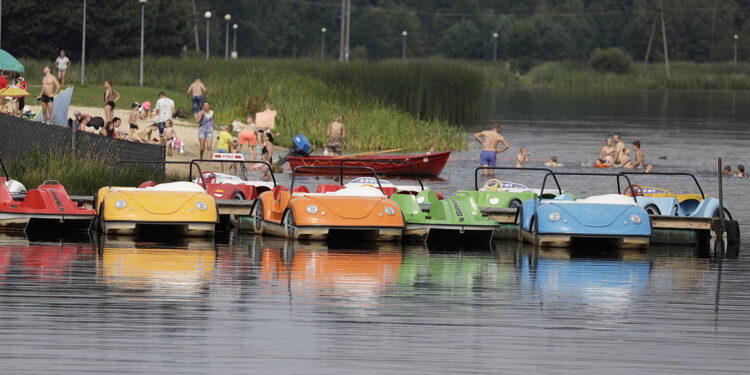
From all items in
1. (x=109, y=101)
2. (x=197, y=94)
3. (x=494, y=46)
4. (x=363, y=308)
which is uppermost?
(x=494, y=46)

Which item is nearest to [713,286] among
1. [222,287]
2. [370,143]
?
[222,287]

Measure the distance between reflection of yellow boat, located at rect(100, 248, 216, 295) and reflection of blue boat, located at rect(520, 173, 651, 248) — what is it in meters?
5.18

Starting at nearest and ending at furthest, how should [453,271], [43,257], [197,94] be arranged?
[453,271] < [43,257] < [197,94]

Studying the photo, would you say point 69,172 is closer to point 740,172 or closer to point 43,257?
point 43,257

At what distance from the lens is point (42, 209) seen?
888 inches

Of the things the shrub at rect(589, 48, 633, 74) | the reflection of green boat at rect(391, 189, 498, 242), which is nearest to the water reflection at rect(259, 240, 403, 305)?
the reflection of green boat at rect(391, 189, 498, 242)

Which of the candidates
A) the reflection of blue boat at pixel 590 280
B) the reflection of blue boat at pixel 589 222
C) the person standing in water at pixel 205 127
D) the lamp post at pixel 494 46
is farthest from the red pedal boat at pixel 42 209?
the lamp post at pixel 494 46

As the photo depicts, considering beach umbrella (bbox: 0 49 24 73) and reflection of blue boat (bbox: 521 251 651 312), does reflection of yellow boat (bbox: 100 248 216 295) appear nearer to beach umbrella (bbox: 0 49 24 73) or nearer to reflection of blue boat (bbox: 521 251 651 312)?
reflection of blue boat (bbox: 521 251 651 312)

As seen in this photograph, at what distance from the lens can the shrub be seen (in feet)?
490

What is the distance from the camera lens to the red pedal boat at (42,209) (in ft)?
74.1

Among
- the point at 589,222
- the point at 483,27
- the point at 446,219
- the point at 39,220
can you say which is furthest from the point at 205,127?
the point at 483,27

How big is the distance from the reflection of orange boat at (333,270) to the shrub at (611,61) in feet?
429

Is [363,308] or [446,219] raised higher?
[446,219]

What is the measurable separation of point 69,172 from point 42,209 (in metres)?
4.64
